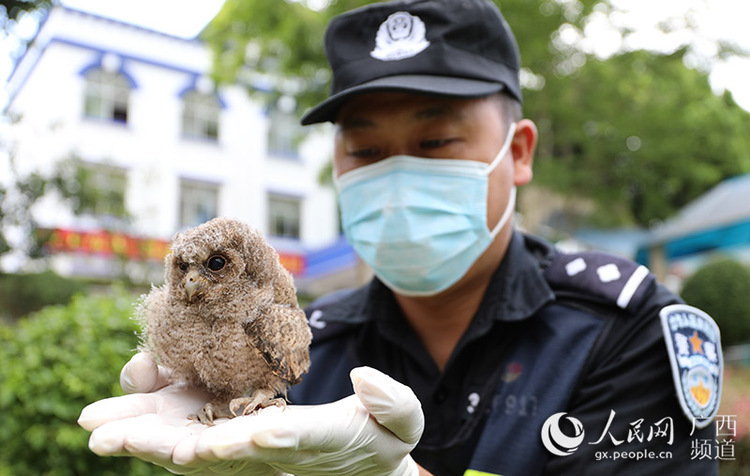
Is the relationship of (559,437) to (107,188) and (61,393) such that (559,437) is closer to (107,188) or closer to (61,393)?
(61,393)

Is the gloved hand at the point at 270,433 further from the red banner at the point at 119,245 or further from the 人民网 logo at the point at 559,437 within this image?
the red banner at the point at 119,245

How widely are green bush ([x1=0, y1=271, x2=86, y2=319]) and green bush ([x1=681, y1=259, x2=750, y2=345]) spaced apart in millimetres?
12944

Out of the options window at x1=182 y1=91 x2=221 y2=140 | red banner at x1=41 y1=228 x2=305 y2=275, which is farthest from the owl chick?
window at x1=182 y1=91 x2=221 y2=140

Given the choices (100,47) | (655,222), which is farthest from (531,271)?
(100,47)

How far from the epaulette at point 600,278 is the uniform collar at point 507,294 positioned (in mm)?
70

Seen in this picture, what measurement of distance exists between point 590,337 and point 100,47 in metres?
19.1

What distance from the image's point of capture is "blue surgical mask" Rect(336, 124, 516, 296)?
2400mm

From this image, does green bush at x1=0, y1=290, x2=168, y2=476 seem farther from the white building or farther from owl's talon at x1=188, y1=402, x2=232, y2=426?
the white building

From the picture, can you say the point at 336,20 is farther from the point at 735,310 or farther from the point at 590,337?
the point at 735,310

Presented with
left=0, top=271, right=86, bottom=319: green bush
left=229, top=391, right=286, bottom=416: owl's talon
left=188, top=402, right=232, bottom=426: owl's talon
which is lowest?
left=0, top=271, right=86, bottom=319: green bush

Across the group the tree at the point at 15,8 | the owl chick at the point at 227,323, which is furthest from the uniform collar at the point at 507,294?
the tree at the point at 15,8

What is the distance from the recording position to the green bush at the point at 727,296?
11438mm

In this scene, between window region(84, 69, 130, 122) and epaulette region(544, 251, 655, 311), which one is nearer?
epaulette region(544, 251, 655, 311)

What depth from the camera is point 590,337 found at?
219 cm
